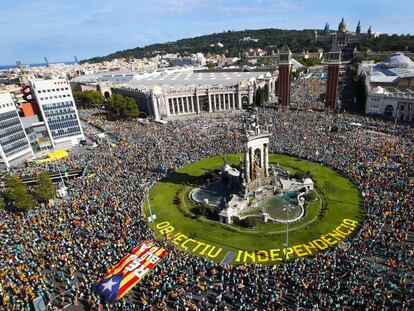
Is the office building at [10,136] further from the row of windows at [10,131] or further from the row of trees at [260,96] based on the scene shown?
the row of trees at [260,96]

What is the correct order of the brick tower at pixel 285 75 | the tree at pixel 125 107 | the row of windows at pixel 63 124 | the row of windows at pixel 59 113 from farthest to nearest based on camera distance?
the tree at pixel 125 107 → the brick tower at pixel 285 75 → the row of windows at pixel 63 124 → the row of windows at pixel 59 113

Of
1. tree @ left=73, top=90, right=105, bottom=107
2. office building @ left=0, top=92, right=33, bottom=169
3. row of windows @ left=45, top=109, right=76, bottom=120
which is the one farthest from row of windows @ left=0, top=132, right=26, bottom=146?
tree @ left=73, top=90, right=105, bottom=107

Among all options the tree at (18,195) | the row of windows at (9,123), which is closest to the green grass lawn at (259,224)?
the tree at (18,195)

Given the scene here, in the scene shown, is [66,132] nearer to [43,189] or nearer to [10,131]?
[10,131]

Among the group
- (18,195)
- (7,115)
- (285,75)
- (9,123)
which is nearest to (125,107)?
(9,123)

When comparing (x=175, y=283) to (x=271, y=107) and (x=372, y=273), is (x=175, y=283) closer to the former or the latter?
(x=372, y=273)

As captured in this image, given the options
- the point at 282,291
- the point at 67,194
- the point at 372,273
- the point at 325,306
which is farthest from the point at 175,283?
the point at 67,194
